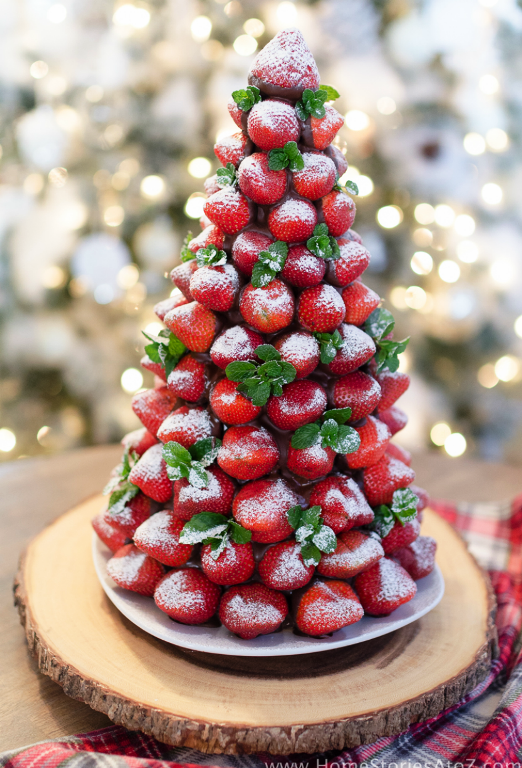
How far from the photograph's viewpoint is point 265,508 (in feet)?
3.26

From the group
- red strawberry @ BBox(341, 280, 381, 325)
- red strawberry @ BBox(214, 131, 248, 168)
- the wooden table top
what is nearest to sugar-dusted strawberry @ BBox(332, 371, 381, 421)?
red strawberry @ BBox(341, 280, 381, 325)

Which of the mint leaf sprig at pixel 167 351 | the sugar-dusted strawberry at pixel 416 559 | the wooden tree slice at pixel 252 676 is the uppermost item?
the mint leaf sprig at pixel 167 351

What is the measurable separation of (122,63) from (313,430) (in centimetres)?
216

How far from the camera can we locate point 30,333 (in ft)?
9.36

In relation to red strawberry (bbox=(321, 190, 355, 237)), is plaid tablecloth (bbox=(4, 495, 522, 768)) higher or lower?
lower

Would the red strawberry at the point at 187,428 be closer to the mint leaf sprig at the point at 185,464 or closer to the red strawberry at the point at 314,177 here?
the mint leaf sprig at the point at 185,464

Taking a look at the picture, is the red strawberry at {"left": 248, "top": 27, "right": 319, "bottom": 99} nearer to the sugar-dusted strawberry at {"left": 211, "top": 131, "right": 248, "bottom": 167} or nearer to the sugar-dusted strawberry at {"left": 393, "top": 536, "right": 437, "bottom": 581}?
the sugar-dusted strawberry at {"left": 211, "top": 131, "right": 248, "bottom": 167}

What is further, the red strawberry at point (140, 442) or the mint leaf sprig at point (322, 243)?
the red strawberry at point (140, 442)

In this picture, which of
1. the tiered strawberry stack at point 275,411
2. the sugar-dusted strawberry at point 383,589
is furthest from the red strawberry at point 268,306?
the sugar-dusted strawberry at point 383,589

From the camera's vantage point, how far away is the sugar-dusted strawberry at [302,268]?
101cm

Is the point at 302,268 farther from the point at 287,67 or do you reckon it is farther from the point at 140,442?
the point at 140,442

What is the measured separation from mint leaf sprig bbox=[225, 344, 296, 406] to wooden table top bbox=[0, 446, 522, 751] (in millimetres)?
577

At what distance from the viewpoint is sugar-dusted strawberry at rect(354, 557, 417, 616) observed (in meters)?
1.04

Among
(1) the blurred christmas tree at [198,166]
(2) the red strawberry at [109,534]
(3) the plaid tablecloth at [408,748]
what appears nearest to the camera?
(3) the plaid tablecloth at [408,748]
